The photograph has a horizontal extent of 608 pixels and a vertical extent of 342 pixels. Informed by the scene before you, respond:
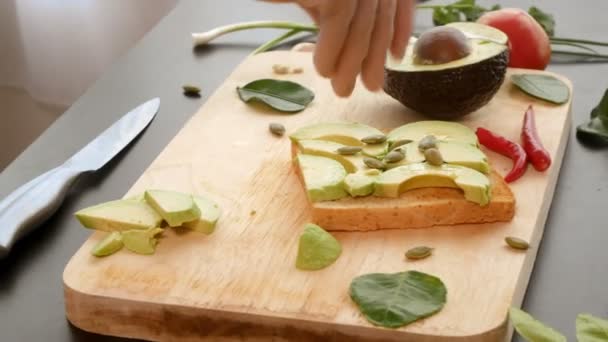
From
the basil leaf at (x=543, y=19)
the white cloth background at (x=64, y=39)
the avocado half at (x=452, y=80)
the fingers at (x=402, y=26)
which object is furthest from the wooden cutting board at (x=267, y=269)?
the white cloth background at (x=64, y=39)

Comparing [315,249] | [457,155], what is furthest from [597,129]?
[315,249]

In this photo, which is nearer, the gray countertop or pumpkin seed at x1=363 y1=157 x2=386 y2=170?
the gray countertop

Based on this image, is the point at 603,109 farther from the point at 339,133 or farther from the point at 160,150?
the point at 160,150

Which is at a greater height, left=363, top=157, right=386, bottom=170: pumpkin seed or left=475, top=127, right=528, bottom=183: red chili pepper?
left=363, top=157, right=386, bottom=170: pumpkin seed

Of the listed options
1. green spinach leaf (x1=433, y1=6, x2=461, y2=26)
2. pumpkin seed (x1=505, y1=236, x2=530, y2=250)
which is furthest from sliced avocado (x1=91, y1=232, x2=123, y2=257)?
green spinach leaf (x1=433, y1=6, x2=461, y2=26)

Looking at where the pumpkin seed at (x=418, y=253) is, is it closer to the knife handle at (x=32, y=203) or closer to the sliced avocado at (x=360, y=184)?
the sliced avocado at (x=360, y=184)

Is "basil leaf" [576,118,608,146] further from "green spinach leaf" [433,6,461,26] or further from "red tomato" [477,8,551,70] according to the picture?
"green spinach leaf" [433,6,461,26]
